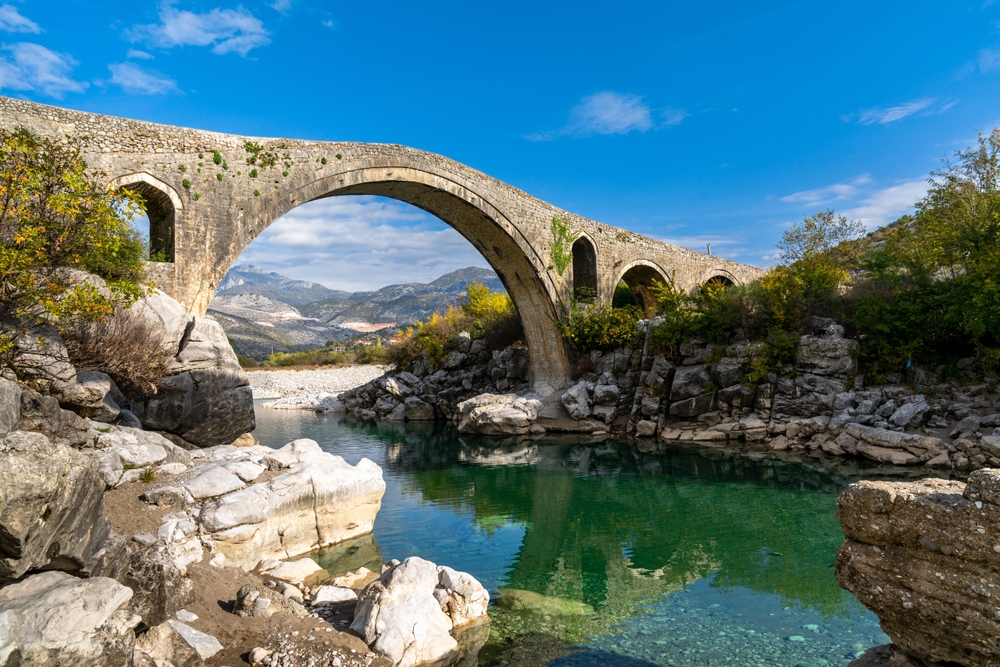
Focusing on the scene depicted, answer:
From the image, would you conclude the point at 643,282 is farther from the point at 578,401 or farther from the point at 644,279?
the point at 578,401

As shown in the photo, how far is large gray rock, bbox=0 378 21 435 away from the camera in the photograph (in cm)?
531

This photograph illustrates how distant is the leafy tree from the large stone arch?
4527mm

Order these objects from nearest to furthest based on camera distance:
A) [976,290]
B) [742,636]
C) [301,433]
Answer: [742,636] → [976,290] → [301,433]

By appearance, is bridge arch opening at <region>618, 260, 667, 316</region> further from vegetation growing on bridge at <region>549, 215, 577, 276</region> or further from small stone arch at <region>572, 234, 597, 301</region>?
vegetation growing on bridge at <region>549, 215, 577, 276</region>

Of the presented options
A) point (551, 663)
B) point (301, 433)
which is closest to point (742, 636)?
point (551, 663)

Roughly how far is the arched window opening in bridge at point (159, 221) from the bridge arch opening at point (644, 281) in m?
17.9

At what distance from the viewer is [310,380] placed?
39469 mm

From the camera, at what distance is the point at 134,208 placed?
8039 mm

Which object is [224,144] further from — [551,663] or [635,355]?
[635,355]

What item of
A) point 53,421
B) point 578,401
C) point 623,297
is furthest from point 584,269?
point 53,421

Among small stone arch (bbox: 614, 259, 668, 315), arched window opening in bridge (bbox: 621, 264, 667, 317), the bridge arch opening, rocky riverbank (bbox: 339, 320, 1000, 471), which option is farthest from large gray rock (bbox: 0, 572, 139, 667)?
arched window opening in bridge (bbox: 621, 264, 667, 317)

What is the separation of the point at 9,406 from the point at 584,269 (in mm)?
19635

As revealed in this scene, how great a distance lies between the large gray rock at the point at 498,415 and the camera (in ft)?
65.4

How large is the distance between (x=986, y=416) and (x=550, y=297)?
12629mm
